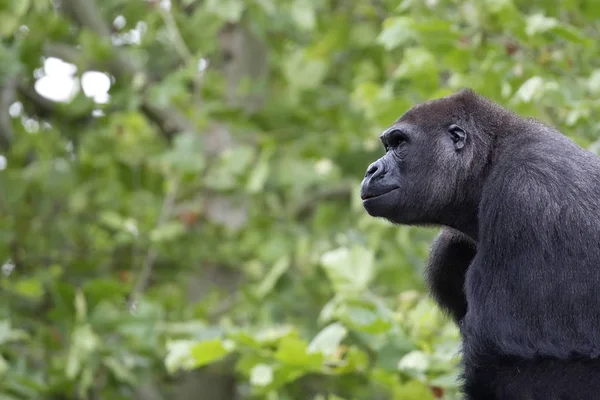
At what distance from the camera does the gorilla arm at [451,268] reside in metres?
4.99

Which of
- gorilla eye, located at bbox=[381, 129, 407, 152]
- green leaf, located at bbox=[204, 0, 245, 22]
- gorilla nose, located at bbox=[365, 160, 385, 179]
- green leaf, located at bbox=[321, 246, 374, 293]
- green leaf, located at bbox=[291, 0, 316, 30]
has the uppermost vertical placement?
green leaf, located at bbox=[291, 0, 316, 30]

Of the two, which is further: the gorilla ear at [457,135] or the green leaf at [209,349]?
the green leaf at [209,349]

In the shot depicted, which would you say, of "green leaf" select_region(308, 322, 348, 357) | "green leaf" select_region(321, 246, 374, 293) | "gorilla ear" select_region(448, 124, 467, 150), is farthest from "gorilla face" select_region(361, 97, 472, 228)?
"green leaf" select_region(308, 322, 348, 357)

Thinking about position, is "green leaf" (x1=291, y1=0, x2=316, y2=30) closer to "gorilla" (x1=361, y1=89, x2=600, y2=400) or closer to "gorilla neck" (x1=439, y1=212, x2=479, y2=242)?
"gorilla neck" (x1=439, y1=212, x2=479, y2=242)

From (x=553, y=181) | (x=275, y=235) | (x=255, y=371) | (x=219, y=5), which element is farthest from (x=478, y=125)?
(x=275, y=235)

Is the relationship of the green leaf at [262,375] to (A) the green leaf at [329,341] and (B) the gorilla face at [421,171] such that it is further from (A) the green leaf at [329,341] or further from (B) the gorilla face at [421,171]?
(B) the gorilla face at [421,171]

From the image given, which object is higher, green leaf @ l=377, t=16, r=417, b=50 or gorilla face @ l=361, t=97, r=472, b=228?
green leaf @ l=377, t=16, r=417, b=50

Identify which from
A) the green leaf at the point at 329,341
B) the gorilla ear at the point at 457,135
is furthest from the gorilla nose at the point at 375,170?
the green leaf at the point at 329,341

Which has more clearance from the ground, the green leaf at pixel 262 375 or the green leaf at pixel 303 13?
the green leaf at pixel 303 13

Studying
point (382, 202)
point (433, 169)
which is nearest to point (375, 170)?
point (382, 202)

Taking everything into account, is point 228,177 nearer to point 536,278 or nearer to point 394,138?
point 394,138

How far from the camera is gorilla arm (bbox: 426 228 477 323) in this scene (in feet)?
16.4

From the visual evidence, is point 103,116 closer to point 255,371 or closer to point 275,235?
point 275,235

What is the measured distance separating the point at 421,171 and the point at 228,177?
3572mm
